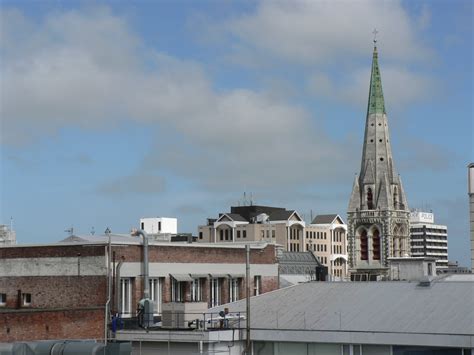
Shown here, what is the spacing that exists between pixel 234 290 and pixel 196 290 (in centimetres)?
351

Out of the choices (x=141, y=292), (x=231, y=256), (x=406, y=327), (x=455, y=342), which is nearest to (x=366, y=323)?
(x=406, y=327)

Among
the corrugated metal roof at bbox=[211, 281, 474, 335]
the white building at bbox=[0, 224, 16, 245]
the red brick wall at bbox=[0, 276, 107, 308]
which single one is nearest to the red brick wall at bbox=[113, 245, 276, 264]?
the red brick wall at bbox=[0, 276, 107, 308]

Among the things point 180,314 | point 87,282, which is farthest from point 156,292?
point 180,314

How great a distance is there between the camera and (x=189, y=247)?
54906mm

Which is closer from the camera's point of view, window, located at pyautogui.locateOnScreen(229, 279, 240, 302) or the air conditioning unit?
the air conditioning unit

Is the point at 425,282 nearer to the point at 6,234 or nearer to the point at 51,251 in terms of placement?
the point at 51,251

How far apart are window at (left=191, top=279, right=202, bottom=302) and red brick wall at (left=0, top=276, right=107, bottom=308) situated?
679 centimetres

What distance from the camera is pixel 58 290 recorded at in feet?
168

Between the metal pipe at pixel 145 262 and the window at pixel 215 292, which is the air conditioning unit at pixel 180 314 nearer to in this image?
the metal pipe at pixel 145 262

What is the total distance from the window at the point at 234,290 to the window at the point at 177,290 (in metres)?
4.28

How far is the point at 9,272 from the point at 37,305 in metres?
2.87

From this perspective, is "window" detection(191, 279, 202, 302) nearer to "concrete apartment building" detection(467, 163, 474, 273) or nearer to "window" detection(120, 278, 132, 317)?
"window" detection(120, 278, 132, 317)

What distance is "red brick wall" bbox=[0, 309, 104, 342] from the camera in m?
46.2

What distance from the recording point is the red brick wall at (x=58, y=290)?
164ft
